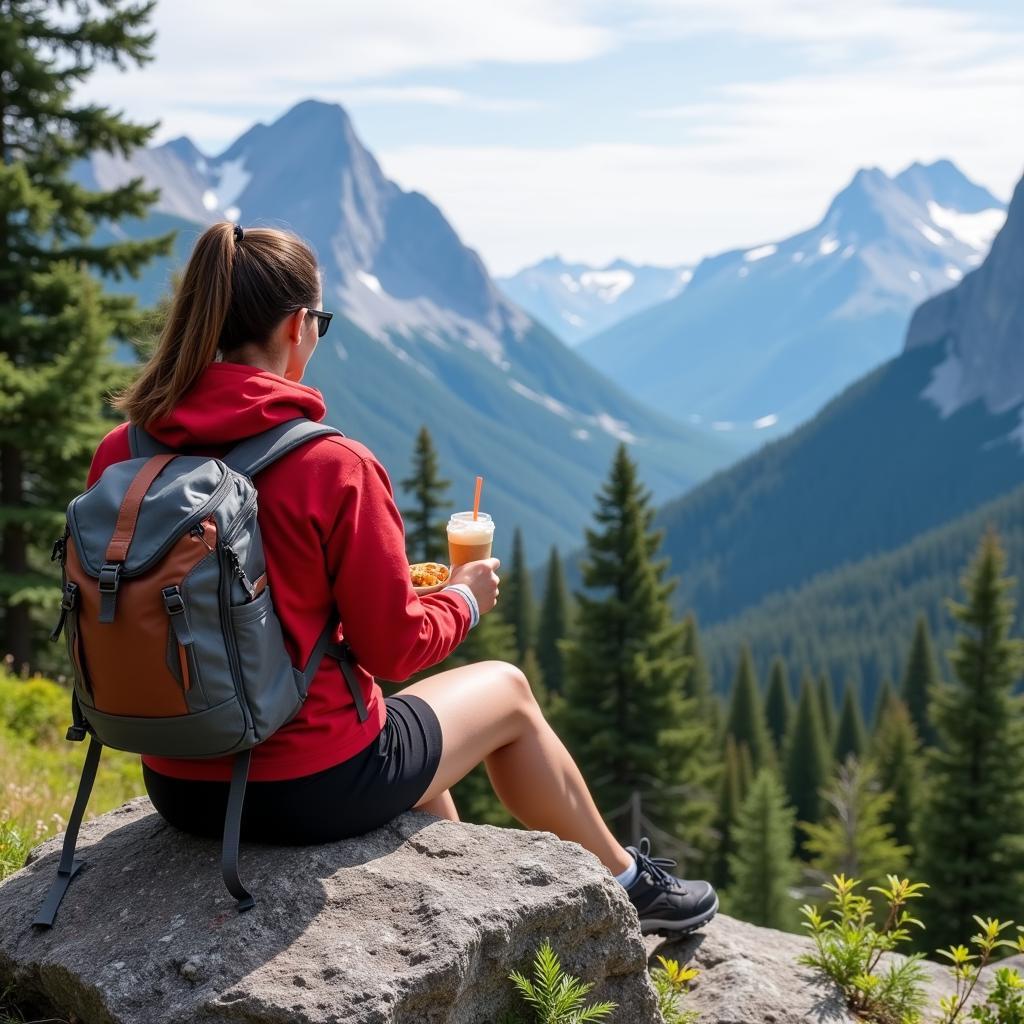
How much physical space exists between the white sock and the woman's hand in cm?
131

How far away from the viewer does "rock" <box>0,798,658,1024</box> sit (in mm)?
3396

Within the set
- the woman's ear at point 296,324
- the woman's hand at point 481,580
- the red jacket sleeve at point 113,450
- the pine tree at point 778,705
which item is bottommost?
the pine tree at point 778,705

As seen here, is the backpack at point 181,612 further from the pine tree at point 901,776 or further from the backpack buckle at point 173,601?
the pine tree at point 901,776

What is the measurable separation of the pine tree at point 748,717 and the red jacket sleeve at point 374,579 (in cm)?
6032

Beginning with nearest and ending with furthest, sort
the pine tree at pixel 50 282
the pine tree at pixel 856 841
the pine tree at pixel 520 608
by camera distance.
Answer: the pine tree at pixel 50 282
the pine tree at pixel 856 841
the pine tree at pixel 520 608

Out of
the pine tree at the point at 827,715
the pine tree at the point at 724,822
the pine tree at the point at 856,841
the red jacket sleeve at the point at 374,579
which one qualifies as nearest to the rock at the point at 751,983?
the red jacket sleeve at the point at 374,579

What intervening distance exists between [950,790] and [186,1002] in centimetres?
2605

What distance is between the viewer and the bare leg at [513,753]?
426cm

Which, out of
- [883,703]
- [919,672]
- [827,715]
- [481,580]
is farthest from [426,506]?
[883,703]

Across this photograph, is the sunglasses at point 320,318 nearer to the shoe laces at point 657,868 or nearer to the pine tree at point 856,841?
the shoe laces at point 657,868

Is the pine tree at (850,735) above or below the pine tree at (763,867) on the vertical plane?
below

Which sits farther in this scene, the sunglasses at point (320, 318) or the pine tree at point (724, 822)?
the pine tree at point (724, 822)

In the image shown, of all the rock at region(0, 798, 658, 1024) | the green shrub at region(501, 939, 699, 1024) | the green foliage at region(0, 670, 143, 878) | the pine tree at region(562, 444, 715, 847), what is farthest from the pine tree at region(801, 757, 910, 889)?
the green shrub at region(501, 939, 699, 1024)

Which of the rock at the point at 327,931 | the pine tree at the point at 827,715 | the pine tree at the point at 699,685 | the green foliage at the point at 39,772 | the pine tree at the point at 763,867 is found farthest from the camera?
the pine tree at the point at 827,715
